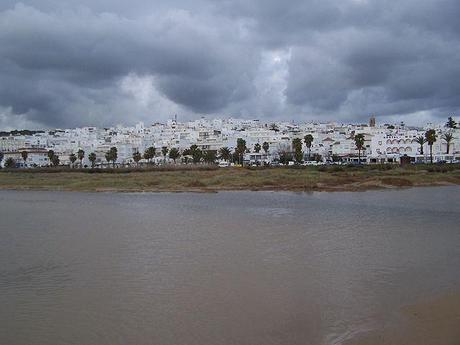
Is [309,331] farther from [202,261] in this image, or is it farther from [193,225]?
[193,225]

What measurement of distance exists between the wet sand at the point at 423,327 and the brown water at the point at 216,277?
304 millimetres

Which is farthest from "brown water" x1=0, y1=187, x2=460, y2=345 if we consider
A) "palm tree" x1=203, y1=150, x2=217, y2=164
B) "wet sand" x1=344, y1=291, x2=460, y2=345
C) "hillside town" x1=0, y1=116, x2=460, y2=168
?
"palm tree" x1=203, y1=150, x2=217, y2=164

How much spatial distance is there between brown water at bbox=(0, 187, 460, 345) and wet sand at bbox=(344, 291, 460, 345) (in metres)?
0.30

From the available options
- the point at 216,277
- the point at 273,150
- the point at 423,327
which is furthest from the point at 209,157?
the point at 423,327

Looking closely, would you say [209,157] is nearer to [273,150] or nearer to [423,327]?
[273,150]

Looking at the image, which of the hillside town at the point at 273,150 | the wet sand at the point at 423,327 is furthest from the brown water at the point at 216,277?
the hillside town at the point at 273,150

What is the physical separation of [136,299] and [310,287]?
378cm

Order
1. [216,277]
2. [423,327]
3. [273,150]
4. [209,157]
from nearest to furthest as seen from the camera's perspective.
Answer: [423,327] → [216,277] → [209,157] → [273,150]

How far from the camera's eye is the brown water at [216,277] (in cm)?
911

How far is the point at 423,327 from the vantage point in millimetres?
8867

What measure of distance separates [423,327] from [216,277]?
5339 millimetres

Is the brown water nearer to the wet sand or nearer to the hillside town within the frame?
the wet sand

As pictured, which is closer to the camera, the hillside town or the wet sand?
the wet sand

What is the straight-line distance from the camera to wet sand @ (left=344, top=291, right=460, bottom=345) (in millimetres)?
8203
